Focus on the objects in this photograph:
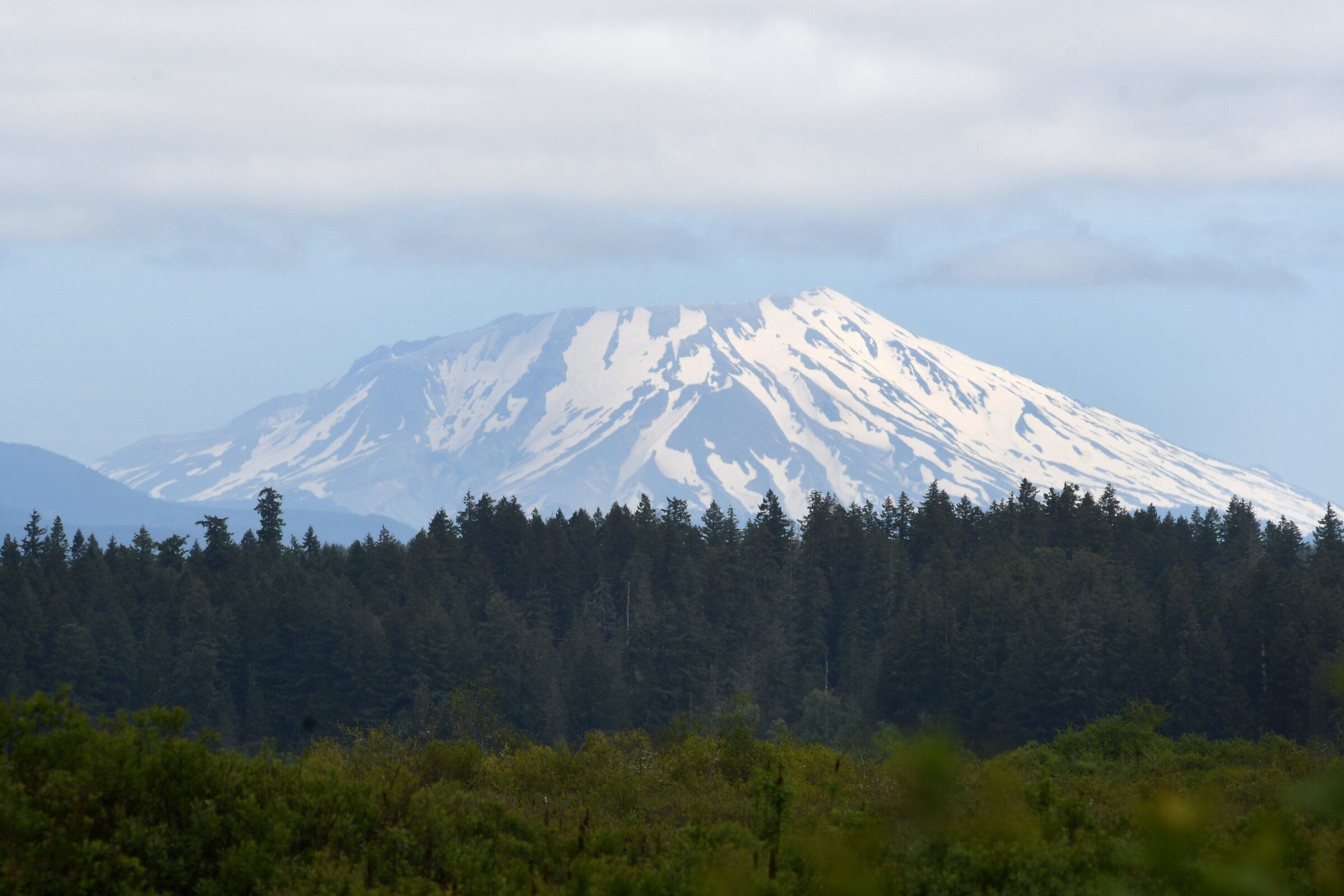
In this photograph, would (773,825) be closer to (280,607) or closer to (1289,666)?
(1289,666)

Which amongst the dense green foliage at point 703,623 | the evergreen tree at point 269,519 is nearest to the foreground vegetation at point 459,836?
the dense green foliage at point 703,623

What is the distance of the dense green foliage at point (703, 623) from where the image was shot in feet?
273

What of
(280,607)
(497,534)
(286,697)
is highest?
(497,534)

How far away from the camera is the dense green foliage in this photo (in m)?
83.1

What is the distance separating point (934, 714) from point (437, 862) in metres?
69.5

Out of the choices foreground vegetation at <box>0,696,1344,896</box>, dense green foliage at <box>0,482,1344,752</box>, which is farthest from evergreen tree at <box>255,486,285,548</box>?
foreground vegetation at <box>0,696,1344,896</box>

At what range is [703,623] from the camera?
347ft

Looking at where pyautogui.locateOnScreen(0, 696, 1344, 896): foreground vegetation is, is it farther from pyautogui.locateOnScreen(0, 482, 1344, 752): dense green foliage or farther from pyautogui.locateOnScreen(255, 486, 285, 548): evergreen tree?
pyautogui.locateOnScreen(255, 486, 285, 548): evergreen tree

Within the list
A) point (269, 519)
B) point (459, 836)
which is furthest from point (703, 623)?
point (459, 836)

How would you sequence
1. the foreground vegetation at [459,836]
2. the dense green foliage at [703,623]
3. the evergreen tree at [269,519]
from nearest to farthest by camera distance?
1. the foreground vegetation at [459,836]
2. the dense green foliage at [703,623]
3. the evergreen tree at [269,519]

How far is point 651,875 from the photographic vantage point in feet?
57.2

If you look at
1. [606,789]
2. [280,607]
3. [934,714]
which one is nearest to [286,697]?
[280,607]

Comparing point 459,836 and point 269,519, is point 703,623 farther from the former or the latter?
point 459,836

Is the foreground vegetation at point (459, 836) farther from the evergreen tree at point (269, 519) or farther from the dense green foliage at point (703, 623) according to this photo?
the evergreen tree at point (269, 519)
